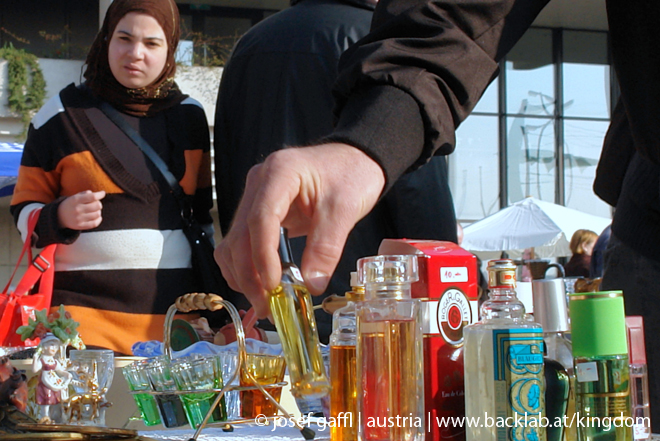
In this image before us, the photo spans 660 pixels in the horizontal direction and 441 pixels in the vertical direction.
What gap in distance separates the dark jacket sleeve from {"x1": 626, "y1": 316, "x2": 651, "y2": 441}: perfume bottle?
0.35 meters

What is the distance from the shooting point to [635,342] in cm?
104

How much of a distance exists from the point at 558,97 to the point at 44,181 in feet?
39.5

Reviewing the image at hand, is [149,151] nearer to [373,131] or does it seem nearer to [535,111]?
[373,131]

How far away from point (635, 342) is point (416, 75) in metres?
0.46

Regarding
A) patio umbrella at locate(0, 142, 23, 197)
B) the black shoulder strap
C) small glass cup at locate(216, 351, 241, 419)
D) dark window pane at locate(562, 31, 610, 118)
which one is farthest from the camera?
dark window pane at locate(562, 31, 610, 118)

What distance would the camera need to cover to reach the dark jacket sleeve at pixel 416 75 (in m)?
0.91

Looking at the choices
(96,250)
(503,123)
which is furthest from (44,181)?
(503,123)

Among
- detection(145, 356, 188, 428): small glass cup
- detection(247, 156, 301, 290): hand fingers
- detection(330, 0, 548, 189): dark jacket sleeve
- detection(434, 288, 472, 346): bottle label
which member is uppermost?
detection(330, 0, 548, 189): dark jacket sleeve

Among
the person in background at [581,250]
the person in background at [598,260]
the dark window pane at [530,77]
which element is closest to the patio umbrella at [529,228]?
the dark window pane at [530,77]

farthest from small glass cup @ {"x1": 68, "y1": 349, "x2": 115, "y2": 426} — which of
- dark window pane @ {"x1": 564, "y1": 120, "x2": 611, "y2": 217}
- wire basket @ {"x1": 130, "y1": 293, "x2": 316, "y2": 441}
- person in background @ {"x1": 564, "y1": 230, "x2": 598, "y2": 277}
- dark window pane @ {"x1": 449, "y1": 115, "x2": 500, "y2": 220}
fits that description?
dark window pane @ {"x1": 564, "y1": 120, "x2": 611, "y2": 217}

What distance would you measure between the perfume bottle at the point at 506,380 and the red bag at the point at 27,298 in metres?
1.52

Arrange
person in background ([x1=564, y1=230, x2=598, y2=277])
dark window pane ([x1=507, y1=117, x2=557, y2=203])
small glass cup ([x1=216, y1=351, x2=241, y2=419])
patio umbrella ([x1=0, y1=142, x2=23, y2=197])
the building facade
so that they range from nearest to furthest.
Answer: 1. small glass cup ([x1=216, y1=351, x2=241, y2=419])
2. patio umbrella ([x1=0, y1=142, x2=23, y2=197])
3. person in background ([x1=564, y1=230, x2=598, y2=277])
4. the building facade
5. dark window pane ([x1=507, y1=117, x2=557, y2=203])

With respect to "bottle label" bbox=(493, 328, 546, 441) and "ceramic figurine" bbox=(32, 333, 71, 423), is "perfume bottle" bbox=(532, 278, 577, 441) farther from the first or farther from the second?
"ceramic figurine" bbox=(32, 333, 71, 423)

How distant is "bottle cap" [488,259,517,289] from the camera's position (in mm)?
906
